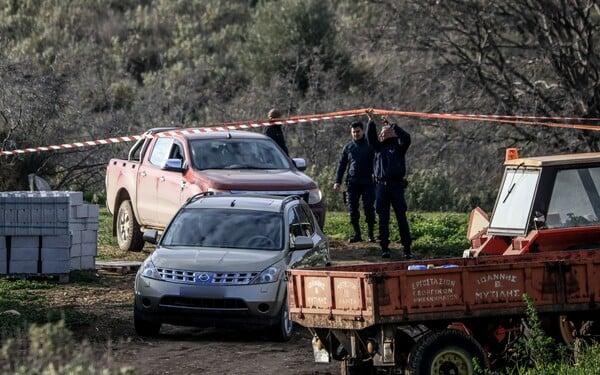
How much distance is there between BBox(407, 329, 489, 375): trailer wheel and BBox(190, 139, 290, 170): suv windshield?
917 cm

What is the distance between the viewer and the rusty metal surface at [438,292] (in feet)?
33.0

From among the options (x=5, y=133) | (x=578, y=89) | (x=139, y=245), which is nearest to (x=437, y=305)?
(x=139, y=245)

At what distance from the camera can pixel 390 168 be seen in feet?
60.8

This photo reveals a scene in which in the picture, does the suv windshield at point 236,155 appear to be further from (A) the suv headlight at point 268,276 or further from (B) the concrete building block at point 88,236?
(A) the suv headlight at point 268,276

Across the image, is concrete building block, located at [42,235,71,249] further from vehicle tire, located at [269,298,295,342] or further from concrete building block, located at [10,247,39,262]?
vehicle tire, located at [269,298,295,342]

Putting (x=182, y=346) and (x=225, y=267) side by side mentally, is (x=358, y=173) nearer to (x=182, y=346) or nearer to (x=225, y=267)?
(x=225, y=267)

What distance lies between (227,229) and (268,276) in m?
1.24

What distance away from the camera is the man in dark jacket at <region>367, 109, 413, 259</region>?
60.7ft

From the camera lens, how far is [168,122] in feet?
106

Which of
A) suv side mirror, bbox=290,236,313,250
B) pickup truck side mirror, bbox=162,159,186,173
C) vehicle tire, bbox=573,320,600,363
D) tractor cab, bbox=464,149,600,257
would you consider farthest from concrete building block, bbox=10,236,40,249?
vehicle tire, bbox=573,320,600,363

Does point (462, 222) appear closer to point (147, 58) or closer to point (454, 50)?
point (454, 50)

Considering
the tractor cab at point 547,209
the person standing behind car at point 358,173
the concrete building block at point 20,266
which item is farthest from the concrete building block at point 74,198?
the tractor cab at point 547,209

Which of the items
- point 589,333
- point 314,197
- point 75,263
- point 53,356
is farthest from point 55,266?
point 53,356

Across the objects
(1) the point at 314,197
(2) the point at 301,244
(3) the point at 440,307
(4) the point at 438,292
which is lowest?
(3) the point at 440,307
